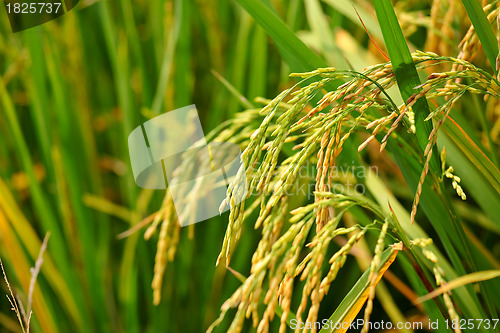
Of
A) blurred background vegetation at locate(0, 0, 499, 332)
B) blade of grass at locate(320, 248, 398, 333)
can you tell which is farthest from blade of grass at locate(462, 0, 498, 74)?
blurred background vegetation at locate(0, 0, 499, 332)

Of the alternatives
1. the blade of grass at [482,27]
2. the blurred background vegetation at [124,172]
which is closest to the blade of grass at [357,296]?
the blade of grass at [482,27]

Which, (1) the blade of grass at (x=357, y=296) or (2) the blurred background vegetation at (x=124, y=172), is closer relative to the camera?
(1) the blade of grass at (x=357, y=296)

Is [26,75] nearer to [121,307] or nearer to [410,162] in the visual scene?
[121,307]

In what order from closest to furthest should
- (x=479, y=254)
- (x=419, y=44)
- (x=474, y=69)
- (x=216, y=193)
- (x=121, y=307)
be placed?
(x=474, y=69) < (x=479, y=254) < (x=216, y=193) < (x=121, y=307) < (x=419, y=44)

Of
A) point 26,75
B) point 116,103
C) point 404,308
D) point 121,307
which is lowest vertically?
point 404,308

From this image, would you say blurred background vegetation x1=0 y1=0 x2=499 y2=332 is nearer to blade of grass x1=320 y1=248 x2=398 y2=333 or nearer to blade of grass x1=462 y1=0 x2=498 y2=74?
blade of grass x1=462 y1=0 x2=498 y2=74

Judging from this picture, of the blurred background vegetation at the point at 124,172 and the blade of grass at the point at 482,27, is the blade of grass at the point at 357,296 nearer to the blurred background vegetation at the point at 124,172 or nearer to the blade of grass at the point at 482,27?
the blade of grass at the point at 482,27

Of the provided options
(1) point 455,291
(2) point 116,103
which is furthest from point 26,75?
(1) point 455,291

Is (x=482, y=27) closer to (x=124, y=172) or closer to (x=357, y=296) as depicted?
(x=357, y=296)
